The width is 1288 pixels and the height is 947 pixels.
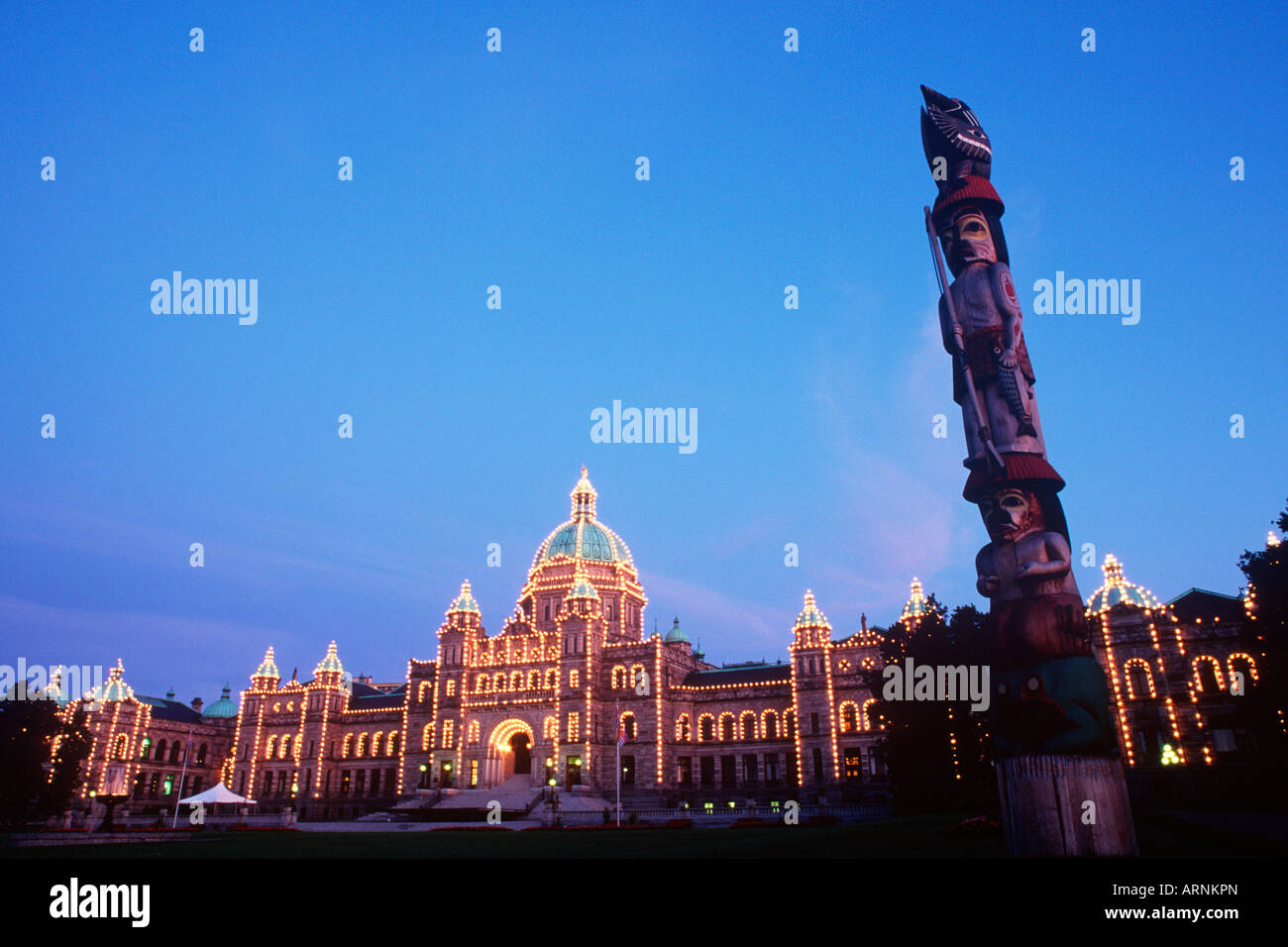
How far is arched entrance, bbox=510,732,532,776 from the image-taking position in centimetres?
7925

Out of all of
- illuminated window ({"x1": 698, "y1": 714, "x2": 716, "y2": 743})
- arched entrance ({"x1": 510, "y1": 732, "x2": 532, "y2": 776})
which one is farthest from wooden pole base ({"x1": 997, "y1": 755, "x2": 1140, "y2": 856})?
arched entrance ({"x1": 510, "y1": 732, "x2": 532, "y2": 776})

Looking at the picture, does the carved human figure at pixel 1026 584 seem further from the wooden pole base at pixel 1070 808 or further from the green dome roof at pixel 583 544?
the green dome roof at pixel 583 544

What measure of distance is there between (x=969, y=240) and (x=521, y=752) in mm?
68497

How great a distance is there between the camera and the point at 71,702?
306ft

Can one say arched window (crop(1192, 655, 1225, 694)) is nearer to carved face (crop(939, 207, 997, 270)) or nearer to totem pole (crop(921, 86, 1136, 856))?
totem pole (crop(921, 86, 1136, 856))

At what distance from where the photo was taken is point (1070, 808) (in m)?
18.5

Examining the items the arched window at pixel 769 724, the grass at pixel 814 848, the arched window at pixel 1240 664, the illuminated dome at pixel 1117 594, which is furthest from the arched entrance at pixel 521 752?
the arched window at pixel 1240 664

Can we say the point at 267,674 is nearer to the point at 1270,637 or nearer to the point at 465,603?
the point at 465,603

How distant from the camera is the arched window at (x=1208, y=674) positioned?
53.2m

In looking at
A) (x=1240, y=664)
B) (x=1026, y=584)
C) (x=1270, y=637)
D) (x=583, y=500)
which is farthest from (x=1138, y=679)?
(x=583, y=500)

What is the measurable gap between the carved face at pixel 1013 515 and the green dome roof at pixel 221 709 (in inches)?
4276
